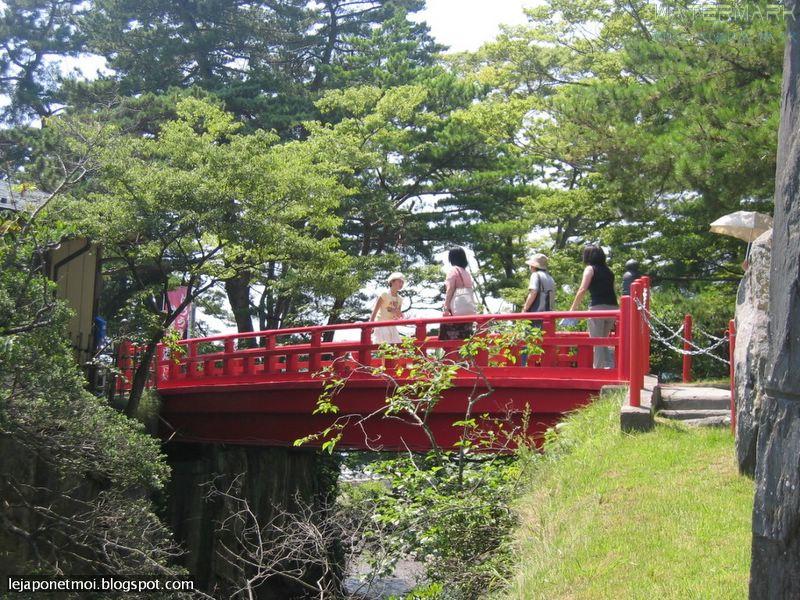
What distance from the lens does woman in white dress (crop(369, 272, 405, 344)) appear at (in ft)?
40.3

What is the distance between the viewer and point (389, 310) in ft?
41.2

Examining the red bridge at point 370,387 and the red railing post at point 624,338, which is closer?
the red railing post at point 624,338

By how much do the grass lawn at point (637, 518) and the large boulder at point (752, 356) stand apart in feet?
0.88

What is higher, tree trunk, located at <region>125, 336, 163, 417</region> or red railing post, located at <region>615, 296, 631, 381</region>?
red railing post, located at <region>615, 296, 631, 381</region>

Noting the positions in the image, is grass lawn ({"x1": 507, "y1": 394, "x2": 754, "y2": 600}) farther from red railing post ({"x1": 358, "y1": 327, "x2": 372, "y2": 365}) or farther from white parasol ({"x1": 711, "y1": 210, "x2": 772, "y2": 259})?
red railing post ({"x1": 358, "y1": 327, "x2": 372, "y2": 365})

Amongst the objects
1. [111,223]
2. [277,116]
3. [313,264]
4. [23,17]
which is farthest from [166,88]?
[111,223]

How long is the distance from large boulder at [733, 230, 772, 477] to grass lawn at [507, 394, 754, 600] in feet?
0.88

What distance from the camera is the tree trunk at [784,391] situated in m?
3.13

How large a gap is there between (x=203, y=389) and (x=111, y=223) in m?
3.08

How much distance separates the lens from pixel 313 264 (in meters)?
19.7

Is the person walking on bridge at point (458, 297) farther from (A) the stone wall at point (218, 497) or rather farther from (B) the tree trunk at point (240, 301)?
(B) the tree trunk at point (240, 301)

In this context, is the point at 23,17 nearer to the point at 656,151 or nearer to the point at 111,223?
the point at 111,223

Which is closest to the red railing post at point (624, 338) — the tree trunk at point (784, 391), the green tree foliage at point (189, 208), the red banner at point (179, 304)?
the tree trunk at point (784, 391)

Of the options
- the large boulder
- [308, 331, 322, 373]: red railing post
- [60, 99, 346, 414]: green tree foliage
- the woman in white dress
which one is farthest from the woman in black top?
[60, 99, 346, 414]: green tree foliage
